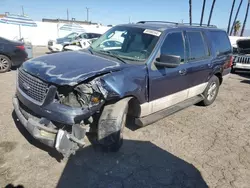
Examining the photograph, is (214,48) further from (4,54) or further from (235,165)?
(4,54)

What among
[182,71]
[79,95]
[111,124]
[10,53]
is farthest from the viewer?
[10,53]

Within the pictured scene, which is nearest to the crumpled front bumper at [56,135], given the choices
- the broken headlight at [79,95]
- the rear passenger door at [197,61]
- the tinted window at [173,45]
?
the broken headlight at [79,95]

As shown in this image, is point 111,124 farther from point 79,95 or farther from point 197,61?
point 197,61

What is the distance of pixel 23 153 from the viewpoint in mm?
3307

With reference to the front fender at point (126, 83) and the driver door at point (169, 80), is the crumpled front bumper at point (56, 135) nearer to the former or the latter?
the front fender at point (126, 83)

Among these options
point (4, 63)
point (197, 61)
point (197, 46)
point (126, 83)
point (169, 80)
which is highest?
point (197, 46)

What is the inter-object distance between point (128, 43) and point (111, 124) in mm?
1727

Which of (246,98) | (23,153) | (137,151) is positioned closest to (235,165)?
(137,151)

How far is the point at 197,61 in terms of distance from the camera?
476 centimetres

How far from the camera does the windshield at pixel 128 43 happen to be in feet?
12.5

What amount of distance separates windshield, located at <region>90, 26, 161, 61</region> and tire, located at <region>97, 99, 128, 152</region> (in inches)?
37.7

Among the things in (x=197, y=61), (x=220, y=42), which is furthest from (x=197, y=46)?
(x=220, y=42)

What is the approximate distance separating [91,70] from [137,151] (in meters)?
1.59

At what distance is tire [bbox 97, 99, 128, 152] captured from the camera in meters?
3.23
